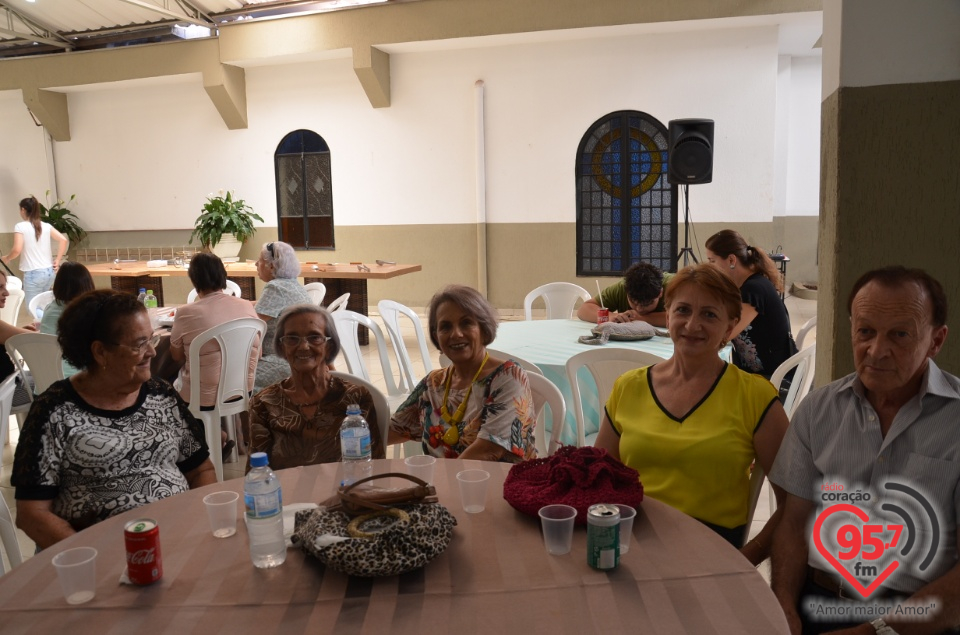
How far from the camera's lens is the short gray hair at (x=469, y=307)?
8.21 feet

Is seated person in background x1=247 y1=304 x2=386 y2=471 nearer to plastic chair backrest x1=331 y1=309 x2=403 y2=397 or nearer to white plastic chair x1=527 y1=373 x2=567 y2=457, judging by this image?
white plastic chair x1=527 y1=373 x2=567 y2=457

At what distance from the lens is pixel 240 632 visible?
50.8 inches

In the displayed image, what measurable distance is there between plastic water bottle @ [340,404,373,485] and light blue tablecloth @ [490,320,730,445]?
45.8 inches

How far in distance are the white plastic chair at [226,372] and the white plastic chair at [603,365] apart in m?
1.81

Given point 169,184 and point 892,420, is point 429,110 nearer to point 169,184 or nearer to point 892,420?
point 169,184

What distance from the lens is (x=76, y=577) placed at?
55.8 inches

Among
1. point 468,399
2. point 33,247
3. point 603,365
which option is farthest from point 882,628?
point 33,247

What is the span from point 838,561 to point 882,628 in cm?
19

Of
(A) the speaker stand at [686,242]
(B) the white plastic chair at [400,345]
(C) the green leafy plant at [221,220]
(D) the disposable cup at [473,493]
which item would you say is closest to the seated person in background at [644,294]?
(B) the white plastic chair at [400,345]

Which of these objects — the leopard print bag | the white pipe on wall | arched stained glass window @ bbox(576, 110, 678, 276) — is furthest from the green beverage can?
the white pipe on wall

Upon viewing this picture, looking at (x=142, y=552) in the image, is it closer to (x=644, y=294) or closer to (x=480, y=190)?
(x=644, y=294)

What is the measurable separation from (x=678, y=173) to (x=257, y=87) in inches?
241

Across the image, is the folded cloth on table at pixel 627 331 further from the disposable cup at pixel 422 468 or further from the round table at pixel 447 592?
the round table at pixel 447 592

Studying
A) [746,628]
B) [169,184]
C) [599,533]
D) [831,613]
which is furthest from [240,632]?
[169,184]
